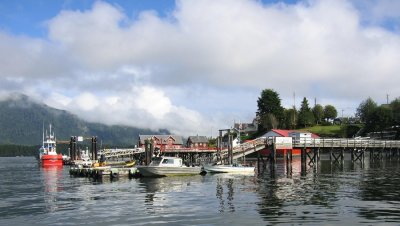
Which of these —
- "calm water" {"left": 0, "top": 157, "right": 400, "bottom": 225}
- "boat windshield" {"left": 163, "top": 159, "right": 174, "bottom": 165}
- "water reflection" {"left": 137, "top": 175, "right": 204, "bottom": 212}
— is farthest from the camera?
"boat windshield" {"left": 163, "top": 159, "right": 174, "bottom": 165}

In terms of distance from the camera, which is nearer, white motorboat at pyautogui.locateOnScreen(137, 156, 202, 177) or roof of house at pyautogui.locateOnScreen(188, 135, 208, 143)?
white motorboat at pyautogui.locateOnScreen(137, 156, 202, 177)

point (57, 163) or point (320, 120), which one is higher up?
point (320, 120)

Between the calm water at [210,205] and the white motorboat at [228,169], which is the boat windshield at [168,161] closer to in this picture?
the white motorboat at [228,169]

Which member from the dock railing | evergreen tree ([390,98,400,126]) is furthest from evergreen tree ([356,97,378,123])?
the dock railing

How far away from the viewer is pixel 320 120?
616ft

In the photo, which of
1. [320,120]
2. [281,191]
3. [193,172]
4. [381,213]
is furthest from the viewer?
[320,120]

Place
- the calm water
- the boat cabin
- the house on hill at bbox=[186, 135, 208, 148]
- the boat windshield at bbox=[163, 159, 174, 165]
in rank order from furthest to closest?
1. the house on hill at bbox=[186, 135, 208, 148]
2. the boat windshield at bbox=[163, 159, 174, 165]
3. the boat cabin
4. the calm water

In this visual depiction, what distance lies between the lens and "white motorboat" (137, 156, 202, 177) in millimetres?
56375

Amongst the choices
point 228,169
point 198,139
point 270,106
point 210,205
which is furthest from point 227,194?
point 198,139

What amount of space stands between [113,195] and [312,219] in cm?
1826

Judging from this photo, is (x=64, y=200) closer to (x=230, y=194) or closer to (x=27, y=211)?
(x=27, y=211)

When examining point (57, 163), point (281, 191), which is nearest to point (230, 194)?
point (281, 191)

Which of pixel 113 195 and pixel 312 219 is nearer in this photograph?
pixel 312 219

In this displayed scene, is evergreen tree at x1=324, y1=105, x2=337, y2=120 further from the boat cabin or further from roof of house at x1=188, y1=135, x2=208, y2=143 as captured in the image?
the boat cabin
